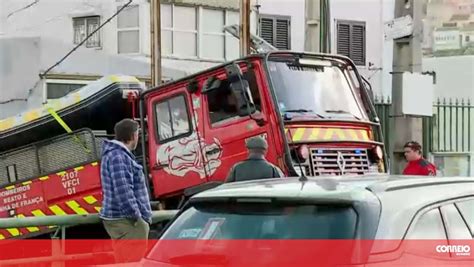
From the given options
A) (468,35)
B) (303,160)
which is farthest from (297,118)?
(468,35)

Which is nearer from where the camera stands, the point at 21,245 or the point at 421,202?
the point at 421,202

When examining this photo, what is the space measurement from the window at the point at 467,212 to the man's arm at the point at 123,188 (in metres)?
3.09

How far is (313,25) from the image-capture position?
13.6 m

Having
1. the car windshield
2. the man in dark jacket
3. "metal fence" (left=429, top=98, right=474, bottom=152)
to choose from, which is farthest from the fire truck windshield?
"metal fence" (left=429, top=98, right=474, bottom=152)

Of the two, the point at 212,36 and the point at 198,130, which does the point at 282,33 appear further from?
the point at 198,130

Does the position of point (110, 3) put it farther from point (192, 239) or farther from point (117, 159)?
point (192, 239)

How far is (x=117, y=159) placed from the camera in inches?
260

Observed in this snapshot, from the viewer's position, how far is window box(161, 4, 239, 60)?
72.0ft

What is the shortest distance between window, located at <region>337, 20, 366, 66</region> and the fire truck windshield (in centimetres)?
1605

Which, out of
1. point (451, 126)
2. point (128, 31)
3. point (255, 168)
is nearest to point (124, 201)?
point (255, 168)

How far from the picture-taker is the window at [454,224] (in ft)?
13.7

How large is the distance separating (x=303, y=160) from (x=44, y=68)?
13289mm

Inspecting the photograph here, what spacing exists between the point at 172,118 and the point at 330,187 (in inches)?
207

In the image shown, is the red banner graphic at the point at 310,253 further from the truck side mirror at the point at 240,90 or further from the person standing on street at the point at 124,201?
the truck side mirror at the point at 240,90
